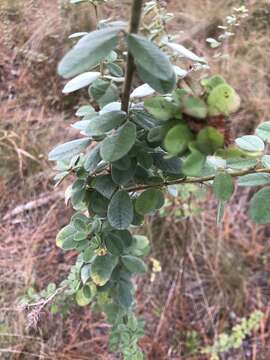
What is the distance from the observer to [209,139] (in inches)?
16.7

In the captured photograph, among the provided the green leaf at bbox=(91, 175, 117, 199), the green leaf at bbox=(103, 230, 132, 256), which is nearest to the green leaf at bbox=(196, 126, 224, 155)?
the green leaf at bbox=(91, 175, 117, 199)

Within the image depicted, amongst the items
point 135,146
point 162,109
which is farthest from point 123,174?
point 162,109

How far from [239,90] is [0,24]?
1203mm

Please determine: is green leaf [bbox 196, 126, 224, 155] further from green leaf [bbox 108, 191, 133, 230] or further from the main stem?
green leaf [bbox 108, 191, 133, 230]

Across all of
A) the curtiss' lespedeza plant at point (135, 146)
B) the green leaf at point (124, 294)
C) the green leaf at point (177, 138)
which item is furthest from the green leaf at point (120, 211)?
the green leaf at point (124, 294)

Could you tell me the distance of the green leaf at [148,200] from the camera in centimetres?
65

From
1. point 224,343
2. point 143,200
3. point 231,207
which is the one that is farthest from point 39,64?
point 143,200

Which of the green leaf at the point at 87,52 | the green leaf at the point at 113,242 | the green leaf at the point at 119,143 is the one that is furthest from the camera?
the green leaf at the point at 113,242

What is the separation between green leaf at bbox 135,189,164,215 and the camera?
65 centimetres

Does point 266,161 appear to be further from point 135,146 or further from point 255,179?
point 135,146

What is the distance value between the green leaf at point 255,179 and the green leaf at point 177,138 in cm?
20

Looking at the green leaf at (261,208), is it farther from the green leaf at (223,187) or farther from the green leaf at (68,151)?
the green leaf at (68,151)

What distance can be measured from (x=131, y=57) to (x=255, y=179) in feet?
0.81

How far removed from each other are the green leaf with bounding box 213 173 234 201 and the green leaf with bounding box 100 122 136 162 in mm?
134
